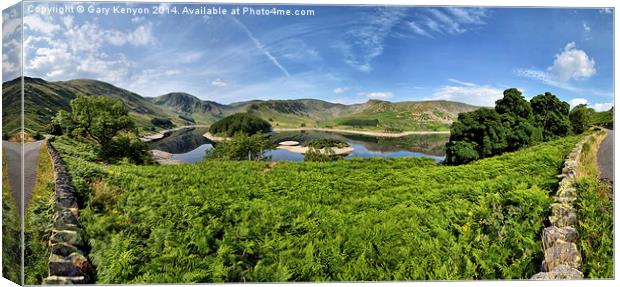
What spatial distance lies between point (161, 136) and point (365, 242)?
3.31 meters

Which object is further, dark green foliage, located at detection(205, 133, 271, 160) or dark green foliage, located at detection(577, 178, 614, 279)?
dark green foliage, located at detection(205, 133, 271, 160)

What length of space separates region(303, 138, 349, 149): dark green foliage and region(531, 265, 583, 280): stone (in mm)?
3270

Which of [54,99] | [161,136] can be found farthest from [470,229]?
[54,99]

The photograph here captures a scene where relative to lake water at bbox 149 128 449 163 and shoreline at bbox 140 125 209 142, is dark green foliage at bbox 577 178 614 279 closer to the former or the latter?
lake water at bbox 149 128 449 163

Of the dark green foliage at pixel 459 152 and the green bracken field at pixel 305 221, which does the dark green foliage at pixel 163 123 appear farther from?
the dark green foliage at pixel 459 152

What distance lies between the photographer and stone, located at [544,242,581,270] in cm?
738

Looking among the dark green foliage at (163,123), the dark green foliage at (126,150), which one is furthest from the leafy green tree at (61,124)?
the dark green foliage at (163,123)

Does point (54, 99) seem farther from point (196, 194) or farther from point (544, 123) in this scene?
point (544, 123)

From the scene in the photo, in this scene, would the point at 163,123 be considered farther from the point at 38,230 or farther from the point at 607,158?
the point at 607,158

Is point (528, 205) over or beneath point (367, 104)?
beneath

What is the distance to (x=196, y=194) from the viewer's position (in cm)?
741

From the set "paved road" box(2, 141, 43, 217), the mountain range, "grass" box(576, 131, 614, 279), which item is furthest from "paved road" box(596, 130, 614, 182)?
"paved road" box(2, 141, 43, 217)

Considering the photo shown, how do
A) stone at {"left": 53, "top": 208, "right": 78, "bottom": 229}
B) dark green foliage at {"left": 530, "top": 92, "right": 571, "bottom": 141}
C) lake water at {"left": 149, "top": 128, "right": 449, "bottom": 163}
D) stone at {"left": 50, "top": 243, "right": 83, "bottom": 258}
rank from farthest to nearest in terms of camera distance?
dark green foliage at {"left": 530, "top": 92, "right": 571, "bottom": 141}
lake water at {"left": 149, "top": 128, "right": 449, "bottom": 163}
stone at {"left": 53, "top": 208, "right": 78, "bottom": 229}
stone at {"left": 50, "top": 243, "right": 83, "bottom": 258}

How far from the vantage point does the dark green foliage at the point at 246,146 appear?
780 centimetres
